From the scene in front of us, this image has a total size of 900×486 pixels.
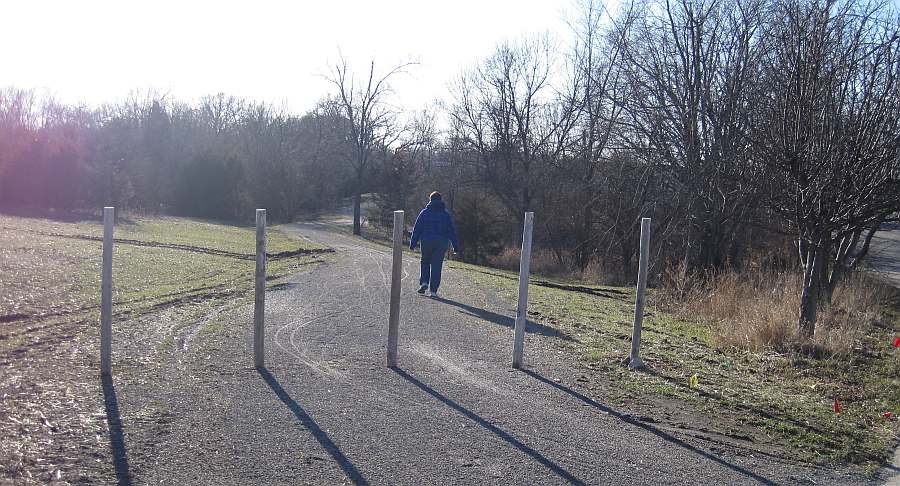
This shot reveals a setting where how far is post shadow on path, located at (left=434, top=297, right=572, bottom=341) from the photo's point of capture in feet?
34.4

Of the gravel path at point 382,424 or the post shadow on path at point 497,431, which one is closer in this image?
the gravel path at point 382,424

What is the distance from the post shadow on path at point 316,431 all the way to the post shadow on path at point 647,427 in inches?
96.4

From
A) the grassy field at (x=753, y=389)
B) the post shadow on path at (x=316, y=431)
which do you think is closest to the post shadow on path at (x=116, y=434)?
the post shadow on path at (x=316, y=431)

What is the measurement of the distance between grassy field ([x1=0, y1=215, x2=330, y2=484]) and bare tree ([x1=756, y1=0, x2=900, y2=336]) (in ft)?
24.5

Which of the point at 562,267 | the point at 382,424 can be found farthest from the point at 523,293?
the point at 562,267

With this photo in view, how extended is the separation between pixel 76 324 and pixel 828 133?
369 inches

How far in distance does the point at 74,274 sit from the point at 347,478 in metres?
11.5

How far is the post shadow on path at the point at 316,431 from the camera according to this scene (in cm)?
474

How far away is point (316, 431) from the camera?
18.0 feet

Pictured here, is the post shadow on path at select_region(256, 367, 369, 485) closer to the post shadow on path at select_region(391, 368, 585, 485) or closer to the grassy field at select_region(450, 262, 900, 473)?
the post shadow on path at select_region(391, 368, 585, 485)

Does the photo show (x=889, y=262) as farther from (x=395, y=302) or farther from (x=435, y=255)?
(x=395, y=302)

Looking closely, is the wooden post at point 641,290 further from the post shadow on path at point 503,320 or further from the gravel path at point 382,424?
the post shadow on path at point 503,320

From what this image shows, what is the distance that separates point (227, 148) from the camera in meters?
68.8

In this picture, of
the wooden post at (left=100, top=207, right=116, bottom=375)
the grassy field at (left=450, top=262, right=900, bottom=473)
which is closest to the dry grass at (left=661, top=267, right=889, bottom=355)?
the grassy field at (left=450, top=262, right=900, bottom=473)
